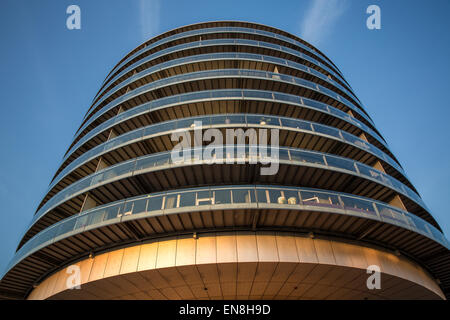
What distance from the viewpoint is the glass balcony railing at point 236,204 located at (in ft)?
30.6

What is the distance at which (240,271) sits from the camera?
920 centimetres

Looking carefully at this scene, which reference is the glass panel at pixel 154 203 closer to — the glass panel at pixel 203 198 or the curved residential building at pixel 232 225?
the curved residential building at pixel 232 225

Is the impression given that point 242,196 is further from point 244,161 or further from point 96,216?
point 96,216

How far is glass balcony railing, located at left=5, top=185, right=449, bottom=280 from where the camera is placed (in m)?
9.32

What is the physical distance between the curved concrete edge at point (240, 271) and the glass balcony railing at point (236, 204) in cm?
148

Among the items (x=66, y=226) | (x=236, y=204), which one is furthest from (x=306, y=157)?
(x=66, y=226)

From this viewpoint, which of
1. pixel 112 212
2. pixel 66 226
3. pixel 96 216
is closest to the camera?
pixel 112 212

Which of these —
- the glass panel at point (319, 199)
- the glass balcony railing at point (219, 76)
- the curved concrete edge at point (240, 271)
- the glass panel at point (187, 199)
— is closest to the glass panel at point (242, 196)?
the curved concrete edge at point (240, 271)

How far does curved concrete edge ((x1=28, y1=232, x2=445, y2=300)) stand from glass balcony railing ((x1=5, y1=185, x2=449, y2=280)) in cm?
148

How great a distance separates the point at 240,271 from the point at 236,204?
274 centimetres

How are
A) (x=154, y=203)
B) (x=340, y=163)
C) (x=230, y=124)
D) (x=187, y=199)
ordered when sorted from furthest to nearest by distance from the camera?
1. (x=230, y=124)
2. (x=340, y=163)
3. (x=154, y=203)
4. (x=187, y=199)

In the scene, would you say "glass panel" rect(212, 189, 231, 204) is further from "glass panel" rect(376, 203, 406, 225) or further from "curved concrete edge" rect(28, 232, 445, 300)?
"glass panel" rect(376, 203, 406, 225)
